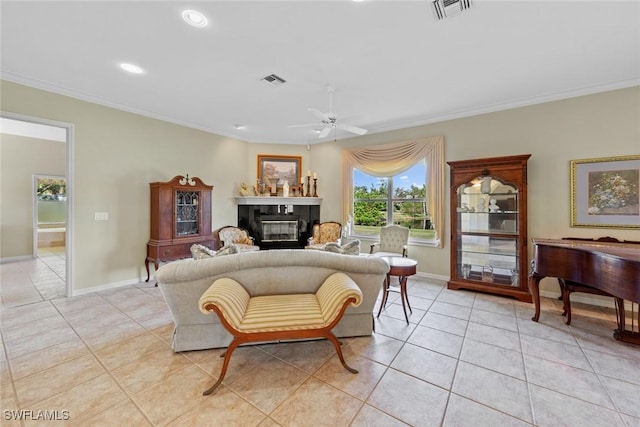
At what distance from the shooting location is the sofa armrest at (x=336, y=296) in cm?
199

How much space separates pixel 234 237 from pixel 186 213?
115 centimetres

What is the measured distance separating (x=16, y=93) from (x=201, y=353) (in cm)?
407

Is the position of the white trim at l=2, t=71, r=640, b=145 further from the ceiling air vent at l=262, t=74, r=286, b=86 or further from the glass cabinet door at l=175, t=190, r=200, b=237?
the ceiling air vent at l=262, t=74, r=286, b=86

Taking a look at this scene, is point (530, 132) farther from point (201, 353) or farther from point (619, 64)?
point (201, 353)

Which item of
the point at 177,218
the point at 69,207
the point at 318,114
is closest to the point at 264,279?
the point at 318,114

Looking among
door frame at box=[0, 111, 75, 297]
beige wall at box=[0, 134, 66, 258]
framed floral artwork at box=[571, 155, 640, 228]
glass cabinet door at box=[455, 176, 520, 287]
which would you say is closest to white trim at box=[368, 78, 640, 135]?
framed floral artwork at box=[571, 155, 640, 228]

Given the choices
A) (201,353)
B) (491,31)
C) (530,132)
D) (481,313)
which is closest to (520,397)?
(481,313)

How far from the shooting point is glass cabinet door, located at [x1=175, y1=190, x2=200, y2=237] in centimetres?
447

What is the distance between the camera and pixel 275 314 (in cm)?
202

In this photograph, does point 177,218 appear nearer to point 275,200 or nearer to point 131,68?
point 275,200

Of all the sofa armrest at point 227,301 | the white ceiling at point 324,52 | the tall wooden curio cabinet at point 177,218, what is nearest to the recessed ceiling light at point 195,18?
the white ceiling at point 324,52

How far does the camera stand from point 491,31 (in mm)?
2328

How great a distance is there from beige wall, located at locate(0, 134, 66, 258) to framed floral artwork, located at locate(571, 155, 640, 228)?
1082 centimetres

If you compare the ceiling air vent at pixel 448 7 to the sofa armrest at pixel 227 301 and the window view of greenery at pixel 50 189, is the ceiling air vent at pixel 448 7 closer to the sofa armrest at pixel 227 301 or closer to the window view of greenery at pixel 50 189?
the sofa armrest at pixel 227 301
